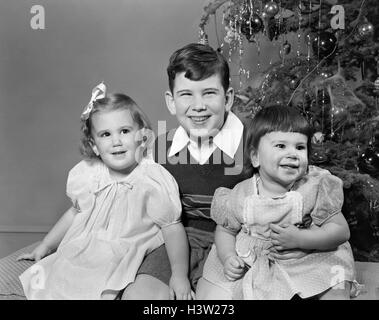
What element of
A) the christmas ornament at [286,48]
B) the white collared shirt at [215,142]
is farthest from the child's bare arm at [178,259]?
the christmas ornament at [286,48]

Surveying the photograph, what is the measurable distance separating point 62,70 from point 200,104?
49cm

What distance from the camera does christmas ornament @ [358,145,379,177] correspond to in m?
1.61

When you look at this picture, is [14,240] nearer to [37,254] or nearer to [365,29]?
[37,254]

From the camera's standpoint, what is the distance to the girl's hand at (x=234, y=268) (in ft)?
3.22

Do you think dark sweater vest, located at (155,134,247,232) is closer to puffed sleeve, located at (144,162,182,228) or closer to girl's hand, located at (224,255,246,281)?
puffed sleeve, located at (144,162,182,228)

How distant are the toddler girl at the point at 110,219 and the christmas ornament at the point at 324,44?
0.72 meters

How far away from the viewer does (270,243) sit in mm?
1023

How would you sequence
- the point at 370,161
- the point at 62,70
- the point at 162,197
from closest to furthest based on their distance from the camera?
the point at 162,197 < the point at 62,70 < the point at 370,161

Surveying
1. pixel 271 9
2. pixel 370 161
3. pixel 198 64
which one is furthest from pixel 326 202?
pixel 271 9

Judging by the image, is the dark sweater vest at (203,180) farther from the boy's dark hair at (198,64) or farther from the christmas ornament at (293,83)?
the christmas ornament at (293,83)

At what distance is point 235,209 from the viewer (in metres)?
1.05
